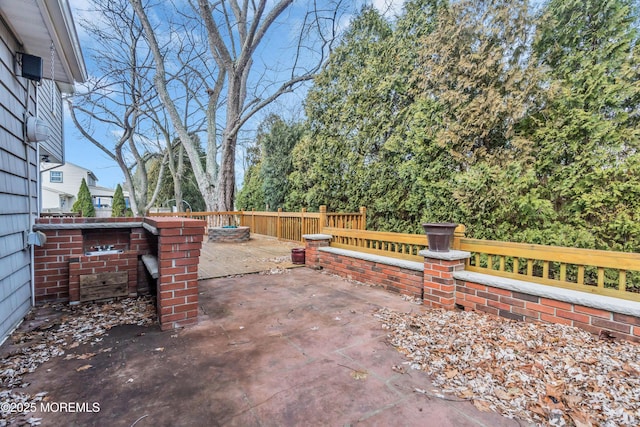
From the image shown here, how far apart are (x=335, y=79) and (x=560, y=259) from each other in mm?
7490

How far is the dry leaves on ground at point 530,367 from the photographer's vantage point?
1557 millimetres

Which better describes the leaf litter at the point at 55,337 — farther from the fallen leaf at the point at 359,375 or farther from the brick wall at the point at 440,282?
the brick wall at the point at 440,282

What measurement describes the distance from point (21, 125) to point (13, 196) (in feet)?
2.90

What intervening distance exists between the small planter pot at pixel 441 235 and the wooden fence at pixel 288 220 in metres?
4.04

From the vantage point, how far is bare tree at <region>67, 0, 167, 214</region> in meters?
10.2

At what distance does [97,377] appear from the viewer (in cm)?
188

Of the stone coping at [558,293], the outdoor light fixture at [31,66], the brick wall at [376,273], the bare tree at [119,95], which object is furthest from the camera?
the bare tree at [119,95]

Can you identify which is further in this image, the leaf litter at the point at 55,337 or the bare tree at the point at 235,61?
the bare tree at the point at 235,61

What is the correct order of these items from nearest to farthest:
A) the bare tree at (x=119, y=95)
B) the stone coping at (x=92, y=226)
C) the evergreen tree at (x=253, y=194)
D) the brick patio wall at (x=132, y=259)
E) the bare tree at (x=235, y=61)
A: 1. the brick patio wall at (x=132, y=259)
2. the stone coping at (x=92, y=226)
3. the bare tree at (x=235, y=61)
4. the bare tree at (x=119, y=95)
5. the evergreen tree at (x=253, y=194)

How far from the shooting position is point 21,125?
10.2 ft

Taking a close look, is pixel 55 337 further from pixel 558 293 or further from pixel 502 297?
pixel 558 293

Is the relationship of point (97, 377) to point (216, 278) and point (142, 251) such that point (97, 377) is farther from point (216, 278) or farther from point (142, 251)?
point (216, 278)

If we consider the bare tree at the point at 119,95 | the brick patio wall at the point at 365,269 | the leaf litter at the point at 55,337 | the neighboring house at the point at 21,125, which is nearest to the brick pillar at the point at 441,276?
the brick patio wall at the point at 365,269

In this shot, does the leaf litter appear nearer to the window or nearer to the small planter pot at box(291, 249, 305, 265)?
the small planter pot at box(291, 249, 305, 265)
